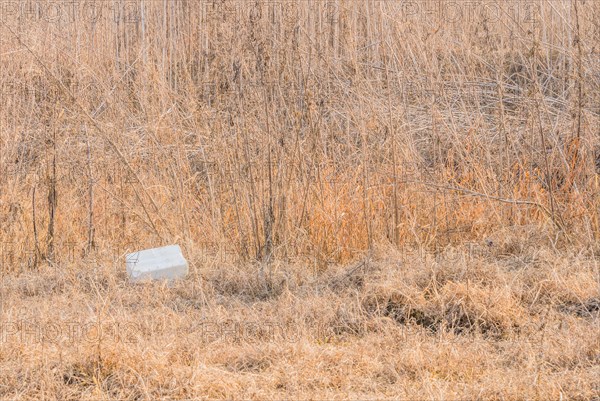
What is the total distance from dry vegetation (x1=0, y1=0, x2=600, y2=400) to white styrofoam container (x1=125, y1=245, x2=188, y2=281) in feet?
0.29

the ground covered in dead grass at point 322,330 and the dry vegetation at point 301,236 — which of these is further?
the dry vegetation at point 301,236

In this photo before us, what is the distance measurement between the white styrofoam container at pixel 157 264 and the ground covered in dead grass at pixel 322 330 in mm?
88

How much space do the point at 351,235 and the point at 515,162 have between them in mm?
1620

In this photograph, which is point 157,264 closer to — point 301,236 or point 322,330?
point 301,236

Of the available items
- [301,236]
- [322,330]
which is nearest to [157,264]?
[301,236]

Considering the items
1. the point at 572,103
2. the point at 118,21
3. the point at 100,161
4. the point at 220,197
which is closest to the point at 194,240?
the point at 220,197

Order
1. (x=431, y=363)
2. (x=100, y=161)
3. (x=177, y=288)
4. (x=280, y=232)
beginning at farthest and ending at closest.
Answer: (x=100, y=161) → (x=280, y=232) → (x=177, y=288) → (x=431, y=363)

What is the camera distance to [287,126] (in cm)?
566

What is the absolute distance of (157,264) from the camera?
187 inches

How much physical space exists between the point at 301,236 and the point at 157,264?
0.92 metres

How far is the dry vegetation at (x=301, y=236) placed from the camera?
3.26 meters

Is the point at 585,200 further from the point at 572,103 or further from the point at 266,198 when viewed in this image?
the point at 266,198

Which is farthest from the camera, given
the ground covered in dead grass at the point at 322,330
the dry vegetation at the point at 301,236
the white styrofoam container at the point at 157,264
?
the white styrofoam container at the point at 157,264

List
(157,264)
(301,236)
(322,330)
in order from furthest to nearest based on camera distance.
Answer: (301,236) < (157,264) < (322,330)
